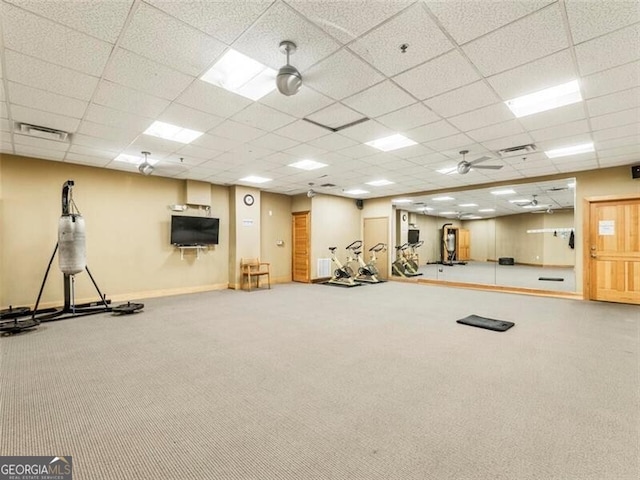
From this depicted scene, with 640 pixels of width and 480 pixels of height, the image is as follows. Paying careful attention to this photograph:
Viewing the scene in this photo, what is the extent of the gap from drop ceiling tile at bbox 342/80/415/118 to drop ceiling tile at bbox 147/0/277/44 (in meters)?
1.46

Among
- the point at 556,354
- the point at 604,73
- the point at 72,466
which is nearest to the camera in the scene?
the point at 72,466

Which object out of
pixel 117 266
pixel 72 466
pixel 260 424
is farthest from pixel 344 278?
pixel 72 466

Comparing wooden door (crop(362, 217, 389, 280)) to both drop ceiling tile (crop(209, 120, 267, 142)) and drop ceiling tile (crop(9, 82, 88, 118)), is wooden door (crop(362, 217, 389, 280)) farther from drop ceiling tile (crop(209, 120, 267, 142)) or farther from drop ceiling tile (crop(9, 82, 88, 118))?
drop ceiling tile (crop(9, 82, 88, 118))

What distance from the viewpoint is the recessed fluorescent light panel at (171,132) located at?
4.30 metres

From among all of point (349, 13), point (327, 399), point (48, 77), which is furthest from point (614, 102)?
point (48, 77)

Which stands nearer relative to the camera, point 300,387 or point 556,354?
point 300,387

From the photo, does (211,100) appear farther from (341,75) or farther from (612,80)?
(612,80)

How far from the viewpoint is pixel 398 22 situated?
2.22 meters

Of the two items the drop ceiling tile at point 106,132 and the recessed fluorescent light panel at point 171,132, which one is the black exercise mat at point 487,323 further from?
the drop ceiling tile at point 106,132

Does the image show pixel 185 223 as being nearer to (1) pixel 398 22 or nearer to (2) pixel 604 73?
(1) pixel 398 22

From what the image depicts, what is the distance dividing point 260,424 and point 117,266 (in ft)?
20.5

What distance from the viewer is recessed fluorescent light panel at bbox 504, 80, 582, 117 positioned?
322cm

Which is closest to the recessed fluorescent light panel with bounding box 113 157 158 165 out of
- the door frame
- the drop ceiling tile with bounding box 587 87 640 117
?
the drop ceiling tile with bounding box 587 87 640 117

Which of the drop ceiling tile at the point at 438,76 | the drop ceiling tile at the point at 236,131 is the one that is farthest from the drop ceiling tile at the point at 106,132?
the drop ceiling tile at the point at 438,76
